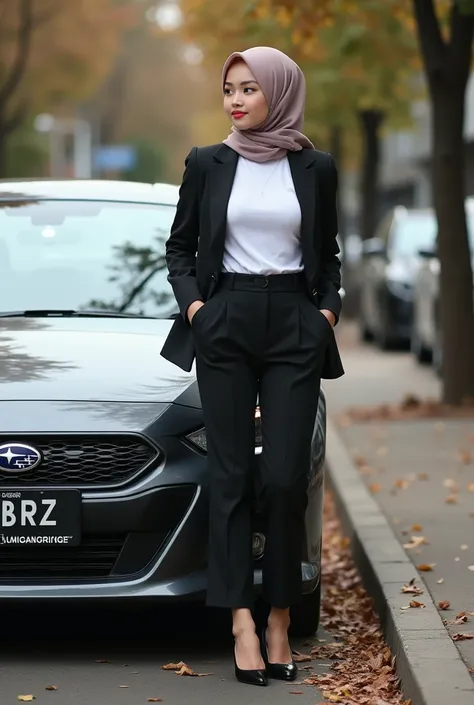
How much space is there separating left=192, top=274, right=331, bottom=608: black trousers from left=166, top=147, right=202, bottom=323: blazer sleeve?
0.08 m

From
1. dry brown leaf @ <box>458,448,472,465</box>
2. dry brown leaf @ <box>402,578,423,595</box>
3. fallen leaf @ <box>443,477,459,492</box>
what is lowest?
dry brown leaf @ <box>458,448,472,465</box>

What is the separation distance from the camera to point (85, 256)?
22.1ft

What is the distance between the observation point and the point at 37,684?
5352mm

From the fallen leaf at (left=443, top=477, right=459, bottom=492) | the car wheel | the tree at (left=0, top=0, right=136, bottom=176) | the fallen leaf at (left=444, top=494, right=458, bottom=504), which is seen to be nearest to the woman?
the car wheel

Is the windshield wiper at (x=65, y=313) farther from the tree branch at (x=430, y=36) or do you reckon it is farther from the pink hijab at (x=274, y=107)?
the tree branch at (x=430, y=36)

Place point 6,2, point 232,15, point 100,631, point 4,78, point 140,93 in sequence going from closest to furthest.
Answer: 1. point 100,631
2. point 232,15
3. point 6,2
4. point 4,78
5. point 140,93

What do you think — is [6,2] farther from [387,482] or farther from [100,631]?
[100,631]

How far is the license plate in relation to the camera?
209 inches

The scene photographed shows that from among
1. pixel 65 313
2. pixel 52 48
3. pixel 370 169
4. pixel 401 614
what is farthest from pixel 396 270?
pixel 52 48

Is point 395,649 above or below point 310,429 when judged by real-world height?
below

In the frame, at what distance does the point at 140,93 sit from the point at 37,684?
67.8 meters

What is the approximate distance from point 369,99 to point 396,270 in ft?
14.5

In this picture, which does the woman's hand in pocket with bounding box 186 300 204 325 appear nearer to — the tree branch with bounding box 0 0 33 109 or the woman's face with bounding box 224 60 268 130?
the woman's face with bounding box 224 60 268 130

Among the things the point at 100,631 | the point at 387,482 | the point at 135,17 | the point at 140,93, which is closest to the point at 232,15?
the point at 387,482
